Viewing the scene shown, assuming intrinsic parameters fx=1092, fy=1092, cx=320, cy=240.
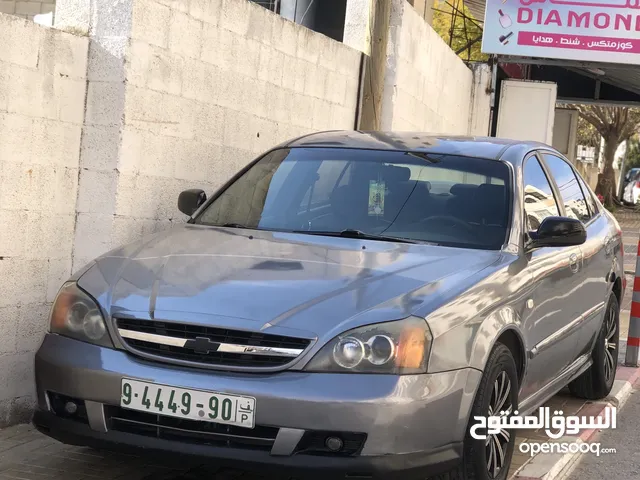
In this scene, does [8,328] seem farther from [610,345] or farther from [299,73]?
[610,345]

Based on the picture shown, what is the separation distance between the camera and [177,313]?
165 inches

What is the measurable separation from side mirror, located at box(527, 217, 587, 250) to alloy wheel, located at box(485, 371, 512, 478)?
85 centimetres

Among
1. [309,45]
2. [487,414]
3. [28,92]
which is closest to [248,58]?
[309,45]

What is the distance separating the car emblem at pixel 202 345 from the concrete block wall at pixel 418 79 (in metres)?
6.61

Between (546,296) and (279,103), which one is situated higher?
(279,103)

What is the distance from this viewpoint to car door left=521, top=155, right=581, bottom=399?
5203 mm

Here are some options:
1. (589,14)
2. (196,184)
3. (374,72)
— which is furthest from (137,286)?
(589,14)

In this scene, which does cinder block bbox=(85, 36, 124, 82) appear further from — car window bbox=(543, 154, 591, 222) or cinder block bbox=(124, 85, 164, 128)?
car window bbox=(543, 154, 591, 222)

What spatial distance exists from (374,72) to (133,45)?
13.5 ft

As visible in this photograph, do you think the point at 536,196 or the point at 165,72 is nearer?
the point at 536,196

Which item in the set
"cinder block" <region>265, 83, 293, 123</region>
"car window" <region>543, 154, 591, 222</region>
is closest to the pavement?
"car window" <region>543, 154, 591, 222</region>

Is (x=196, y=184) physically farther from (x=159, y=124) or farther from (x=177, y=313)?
(x=177, y=313)

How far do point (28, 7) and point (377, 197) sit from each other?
19.0ft

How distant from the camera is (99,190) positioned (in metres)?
6.13
